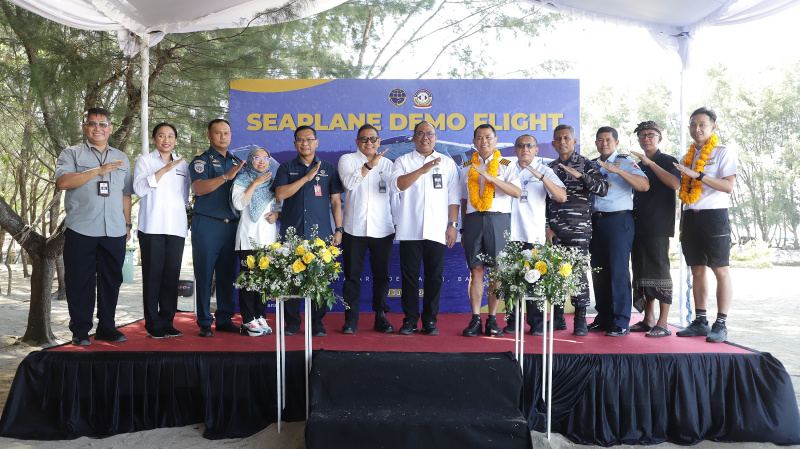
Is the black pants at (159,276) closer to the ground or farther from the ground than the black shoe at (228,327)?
farther from the ground

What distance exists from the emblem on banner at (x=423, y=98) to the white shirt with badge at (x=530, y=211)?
5.21 feet

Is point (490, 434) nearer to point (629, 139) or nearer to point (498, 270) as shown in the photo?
point (498, 270)

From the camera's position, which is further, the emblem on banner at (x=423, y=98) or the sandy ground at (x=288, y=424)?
the emblem on banner at (x=423, y=98)

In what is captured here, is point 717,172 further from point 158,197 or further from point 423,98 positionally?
point 158,197

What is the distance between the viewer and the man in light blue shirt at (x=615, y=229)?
14.3 ft

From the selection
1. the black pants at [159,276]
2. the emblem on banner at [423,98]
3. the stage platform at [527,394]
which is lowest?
the stage platform at [527,394]

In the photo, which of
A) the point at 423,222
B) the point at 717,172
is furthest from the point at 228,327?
the point at 717,172

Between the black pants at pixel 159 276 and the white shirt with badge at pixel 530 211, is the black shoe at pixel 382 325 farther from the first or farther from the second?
the black pants at pixel 159 276

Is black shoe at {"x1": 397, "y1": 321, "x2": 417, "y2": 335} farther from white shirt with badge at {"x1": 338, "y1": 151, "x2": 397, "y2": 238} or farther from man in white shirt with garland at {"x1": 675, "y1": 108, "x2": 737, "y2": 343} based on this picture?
man in white shirt with garland at {"x1": 675, "y1": 108, "x2": 737, "y2": 343}

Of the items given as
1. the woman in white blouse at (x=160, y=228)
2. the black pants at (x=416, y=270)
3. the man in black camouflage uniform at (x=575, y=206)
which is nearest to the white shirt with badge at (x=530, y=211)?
the man in black camouflage uniform at (x=575, y=206)

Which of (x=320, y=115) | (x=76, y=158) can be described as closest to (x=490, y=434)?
(x=76, y=158)

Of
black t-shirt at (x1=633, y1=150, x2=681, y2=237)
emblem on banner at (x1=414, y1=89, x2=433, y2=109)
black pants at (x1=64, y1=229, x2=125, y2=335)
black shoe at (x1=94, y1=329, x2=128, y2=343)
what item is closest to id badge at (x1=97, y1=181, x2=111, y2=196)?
black pants at (x1=64, y1=229, x2=125, y2=335)

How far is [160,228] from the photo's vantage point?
166 inches

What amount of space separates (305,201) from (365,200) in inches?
17.3
